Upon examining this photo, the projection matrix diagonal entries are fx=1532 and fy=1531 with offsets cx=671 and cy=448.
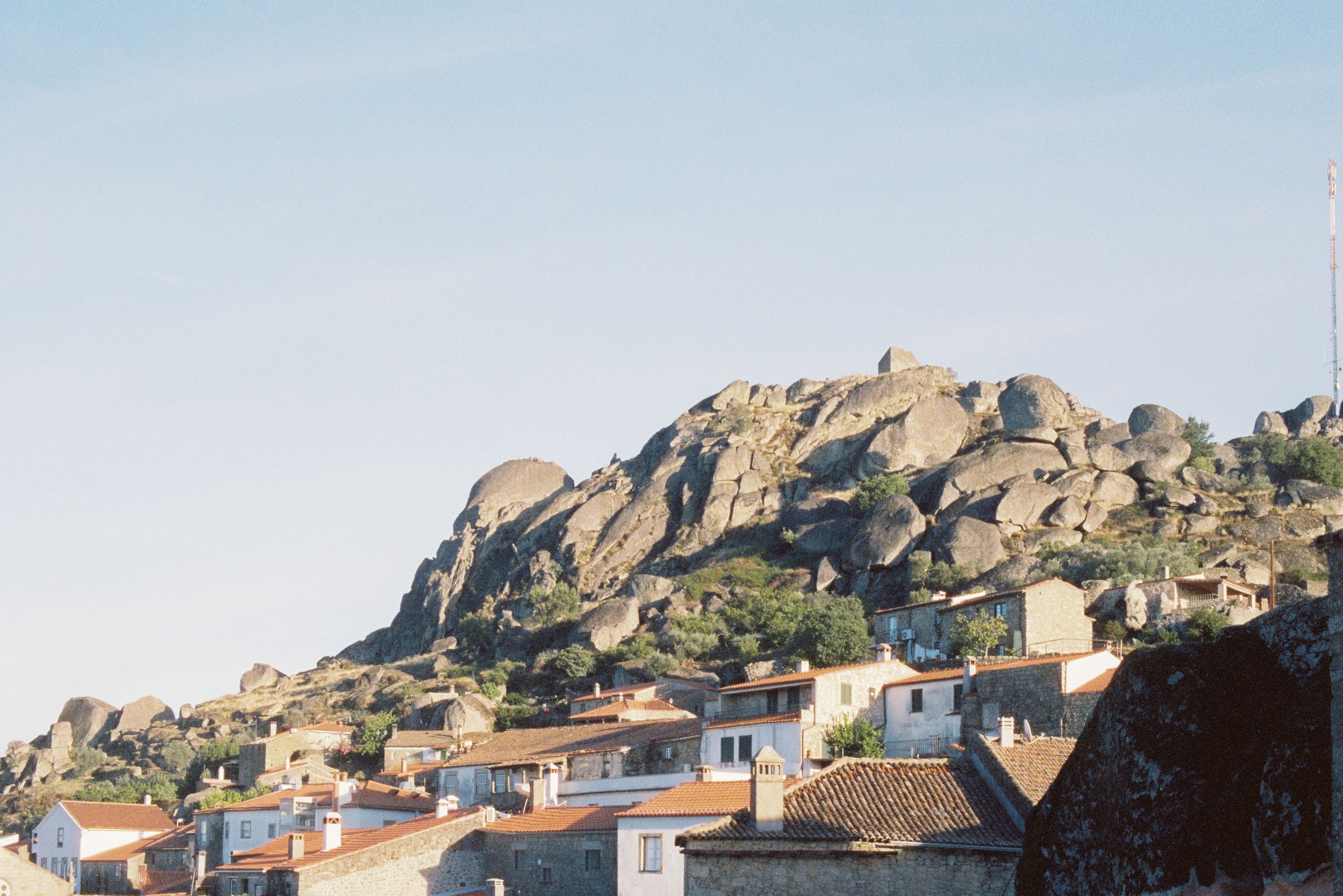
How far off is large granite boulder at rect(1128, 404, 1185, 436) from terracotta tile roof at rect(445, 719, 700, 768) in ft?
185

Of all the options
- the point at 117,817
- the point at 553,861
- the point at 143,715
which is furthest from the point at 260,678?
the point at 553,861

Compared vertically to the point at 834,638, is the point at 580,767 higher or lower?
lower

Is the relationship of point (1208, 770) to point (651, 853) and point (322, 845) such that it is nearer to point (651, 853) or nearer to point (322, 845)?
point (651, 853)

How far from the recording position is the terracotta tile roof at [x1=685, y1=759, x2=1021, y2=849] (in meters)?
32.1

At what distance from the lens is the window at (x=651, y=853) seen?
4066 cm

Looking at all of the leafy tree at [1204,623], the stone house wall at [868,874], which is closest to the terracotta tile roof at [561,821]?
the stone house wall at [868,874]

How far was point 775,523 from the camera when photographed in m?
117

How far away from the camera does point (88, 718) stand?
12056cm

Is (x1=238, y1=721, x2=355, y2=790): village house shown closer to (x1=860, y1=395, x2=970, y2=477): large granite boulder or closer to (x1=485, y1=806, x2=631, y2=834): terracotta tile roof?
(x1=485, y1=806, x2=631, y2=834): terracotta tile roof

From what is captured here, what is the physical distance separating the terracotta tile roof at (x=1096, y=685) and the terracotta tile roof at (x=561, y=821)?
657 inches

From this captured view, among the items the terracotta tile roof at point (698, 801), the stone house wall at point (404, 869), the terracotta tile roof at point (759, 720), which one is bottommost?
the stone house wall at point (404, 869)

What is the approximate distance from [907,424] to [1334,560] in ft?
355

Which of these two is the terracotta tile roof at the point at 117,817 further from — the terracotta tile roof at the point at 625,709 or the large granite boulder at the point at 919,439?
the large granite boulder at the point at 919,439

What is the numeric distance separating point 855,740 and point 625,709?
2015 centimetres
